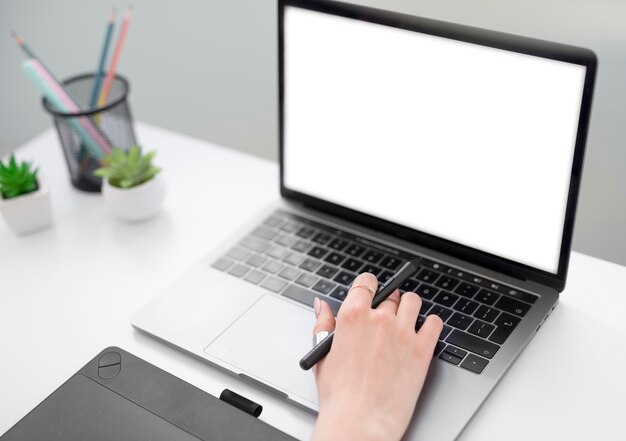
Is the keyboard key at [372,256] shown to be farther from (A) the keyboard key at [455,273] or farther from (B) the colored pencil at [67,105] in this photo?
(B) the colored pencil at [67,105]

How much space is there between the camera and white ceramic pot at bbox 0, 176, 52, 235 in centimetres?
101

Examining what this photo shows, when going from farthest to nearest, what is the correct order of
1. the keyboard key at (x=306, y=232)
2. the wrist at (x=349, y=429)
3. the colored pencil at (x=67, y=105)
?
1. the colored pencil at (x=67, y=105)
2. the keyboard key at (x=306, y=232)
3. the wrist at (x=349, y=429)

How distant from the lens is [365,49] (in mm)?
867

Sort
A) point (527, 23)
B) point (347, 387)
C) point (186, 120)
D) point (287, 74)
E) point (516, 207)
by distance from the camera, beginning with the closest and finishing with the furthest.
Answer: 1. point (347, 387)
2. point (516, 207)
3. point (287, 74)
4. point (527, 23)
5. point (186, 120)

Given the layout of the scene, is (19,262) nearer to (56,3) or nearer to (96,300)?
(96,300)

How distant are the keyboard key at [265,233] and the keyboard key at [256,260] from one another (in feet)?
0.13

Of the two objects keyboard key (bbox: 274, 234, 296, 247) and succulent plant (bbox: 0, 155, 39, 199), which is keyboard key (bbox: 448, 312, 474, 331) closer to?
keyboard key (bbox: 274, 234, 296, 247)

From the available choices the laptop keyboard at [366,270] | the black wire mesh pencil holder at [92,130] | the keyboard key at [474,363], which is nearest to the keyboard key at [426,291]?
the laptop keyboard at [366,270]

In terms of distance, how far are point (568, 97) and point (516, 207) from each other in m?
0.14

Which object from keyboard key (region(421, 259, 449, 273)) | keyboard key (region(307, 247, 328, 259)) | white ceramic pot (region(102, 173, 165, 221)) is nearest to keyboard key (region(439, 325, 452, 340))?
keyboard key (region(421, 259, 449, 273))

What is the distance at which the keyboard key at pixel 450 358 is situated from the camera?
75 cm

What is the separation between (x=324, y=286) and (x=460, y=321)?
169 mm

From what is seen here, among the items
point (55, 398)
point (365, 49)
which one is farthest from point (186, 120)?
point (55, 398)

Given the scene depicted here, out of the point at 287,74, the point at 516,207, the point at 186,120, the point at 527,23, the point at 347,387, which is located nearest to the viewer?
the point at 347,387
